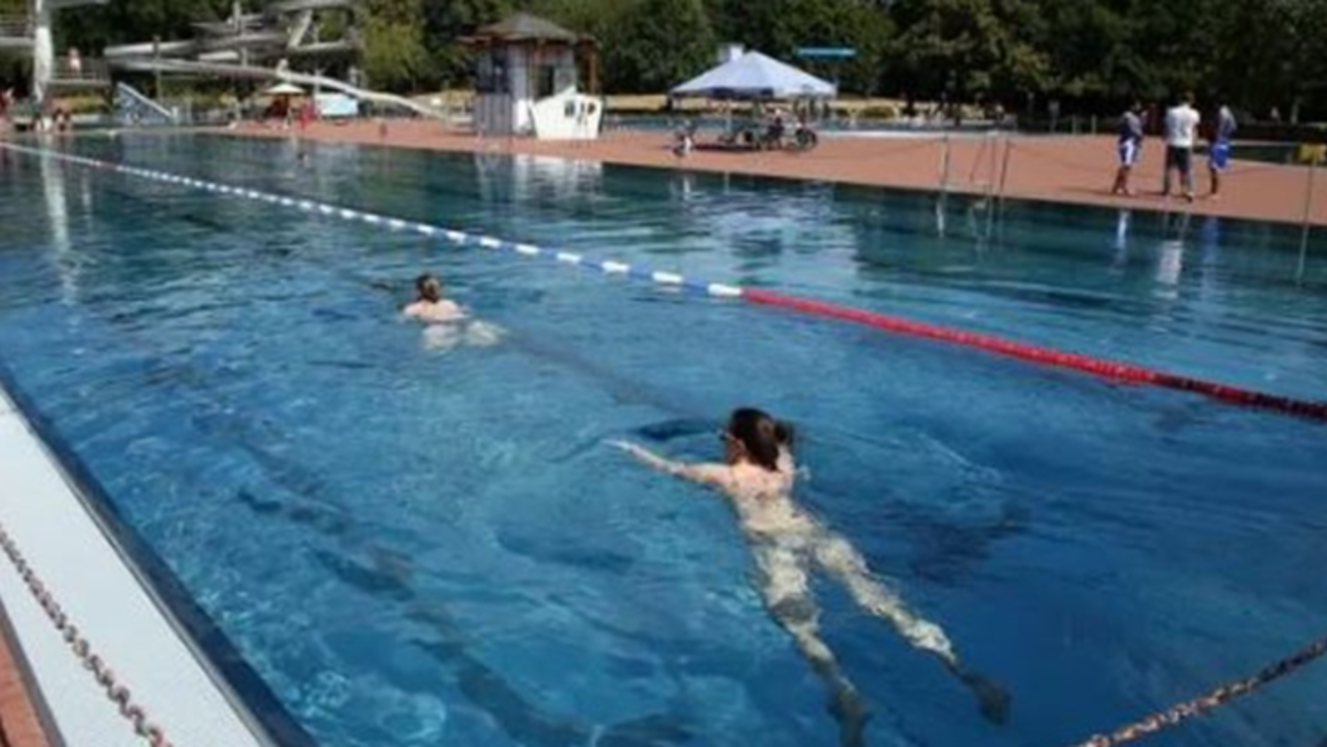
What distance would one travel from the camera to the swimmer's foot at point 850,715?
4955mm

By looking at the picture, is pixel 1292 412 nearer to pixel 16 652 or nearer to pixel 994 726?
pixel 994 726

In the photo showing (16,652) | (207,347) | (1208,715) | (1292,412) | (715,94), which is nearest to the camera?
(16,652)

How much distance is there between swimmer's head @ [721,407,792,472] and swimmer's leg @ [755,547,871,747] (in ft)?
1.38

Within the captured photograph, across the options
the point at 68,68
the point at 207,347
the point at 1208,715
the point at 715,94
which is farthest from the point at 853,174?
the point at 68,68

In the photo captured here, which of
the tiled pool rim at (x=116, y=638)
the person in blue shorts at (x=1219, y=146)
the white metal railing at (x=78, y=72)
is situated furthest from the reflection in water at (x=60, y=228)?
the white metal railing at (x=78, y=72)

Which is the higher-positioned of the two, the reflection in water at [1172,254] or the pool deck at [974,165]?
the pool deck at [974,165]

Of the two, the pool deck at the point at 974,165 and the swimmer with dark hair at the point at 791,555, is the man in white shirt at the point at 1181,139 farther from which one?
the swimmer with dark hair at the point at 791,555

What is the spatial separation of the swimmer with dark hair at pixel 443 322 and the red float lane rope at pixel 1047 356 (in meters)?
2.77

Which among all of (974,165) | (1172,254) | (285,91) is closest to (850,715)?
(1172,254)

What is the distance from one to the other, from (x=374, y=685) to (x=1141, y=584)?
3.55 m

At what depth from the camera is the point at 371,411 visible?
934 centimetres

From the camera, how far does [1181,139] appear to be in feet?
67.8

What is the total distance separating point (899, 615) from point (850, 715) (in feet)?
2.50

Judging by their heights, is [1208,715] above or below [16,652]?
below
